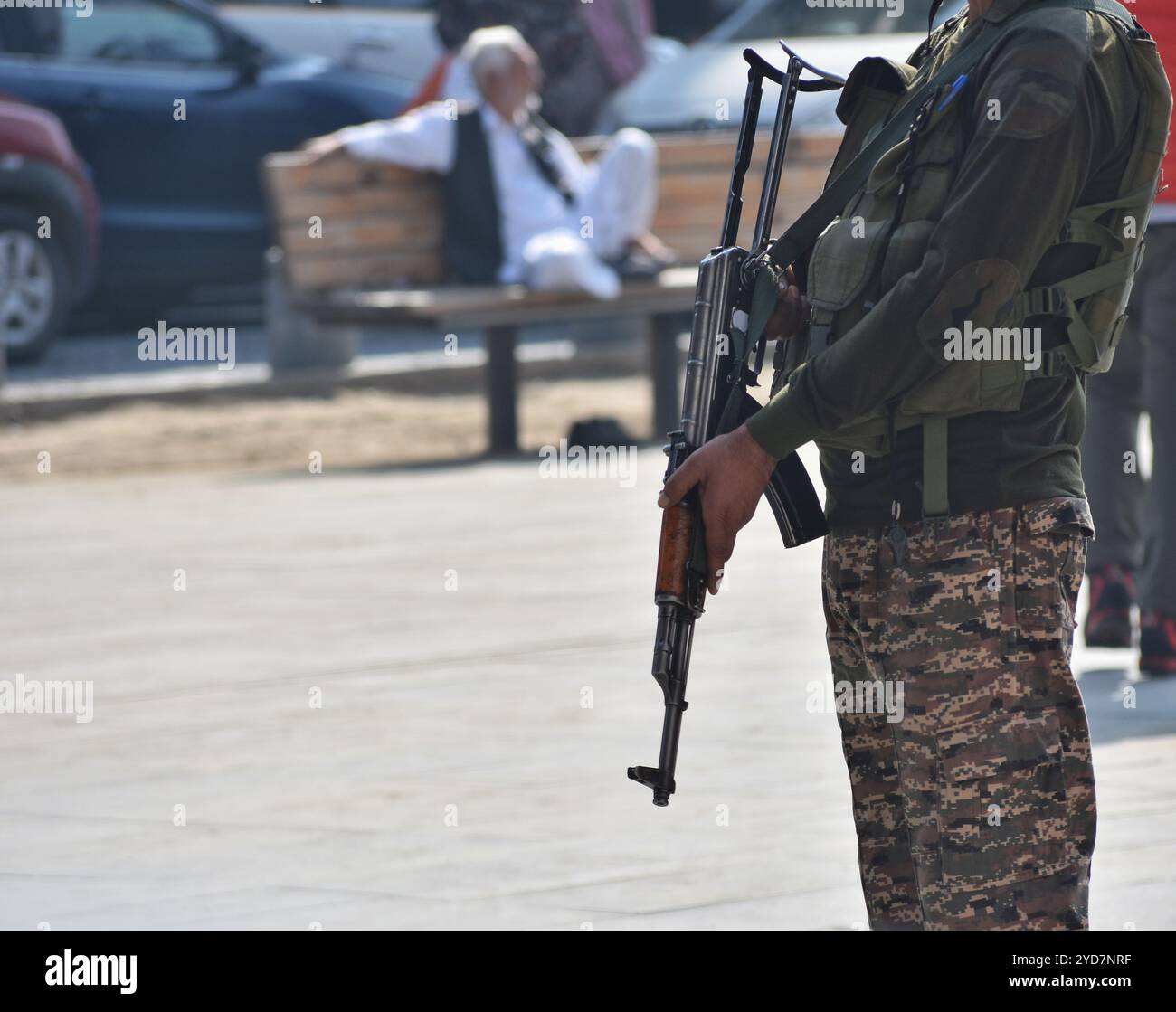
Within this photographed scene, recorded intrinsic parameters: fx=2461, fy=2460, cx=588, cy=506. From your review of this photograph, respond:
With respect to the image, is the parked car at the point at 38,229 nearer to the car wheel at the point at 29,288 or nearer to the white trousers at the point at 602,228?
the car wheel at the point at 29,288

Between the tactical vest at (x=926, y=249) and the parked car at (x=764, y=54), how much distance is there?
10489 millimetres

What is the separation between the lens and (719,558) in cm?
314

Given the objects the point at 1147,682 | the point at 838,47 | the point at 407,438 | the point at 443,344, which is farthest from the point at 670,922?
the point at 443,344

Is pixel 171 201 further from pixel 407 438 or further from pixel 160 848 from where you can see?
pixel 160 848

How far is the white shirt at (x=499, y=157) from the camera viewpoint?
1134 cm

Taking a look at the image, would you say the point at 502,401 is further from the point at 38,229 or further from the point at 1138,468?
the point at 1138,468

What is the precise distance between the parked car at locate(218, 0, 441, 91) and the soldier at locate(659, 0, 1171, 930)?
14.0 m

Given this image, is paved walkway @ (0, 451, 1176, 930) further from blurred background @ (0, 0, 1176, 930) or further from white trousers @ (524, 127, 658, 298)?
white trousers @ (524, 127, 658, 298)

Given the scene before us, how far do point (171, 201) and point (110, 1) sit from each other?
139 cm

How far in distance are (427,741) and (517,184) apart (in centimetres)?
599

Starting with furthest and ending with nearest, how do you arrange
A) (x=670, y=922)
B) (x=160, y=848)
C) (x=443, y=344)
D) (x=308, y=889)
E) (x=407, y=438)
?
1. (x=443, y=344)
2. (x=407, y=438)
3. (x=160, y=848)
4. (x=308, y=889)
5. (x=670, y=922)

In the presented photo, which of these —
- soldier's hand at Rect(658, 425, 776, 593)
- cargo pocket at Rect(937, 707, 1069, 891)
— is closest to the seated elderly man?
soldier's hand at Rect(658, 425, 776, 593)

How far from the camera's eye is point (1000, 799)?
303cm

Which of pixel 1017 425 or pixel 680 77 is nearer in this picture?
pixel 1017 425
